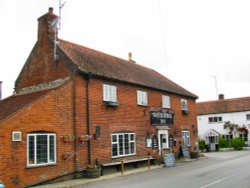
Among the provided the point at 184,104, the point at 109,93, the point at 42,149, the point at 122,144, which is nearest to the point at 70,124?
the point at 42,149

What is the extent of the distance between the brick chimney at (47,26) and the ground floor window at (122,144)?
25.8 feet

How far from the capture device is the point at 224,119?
176 ft

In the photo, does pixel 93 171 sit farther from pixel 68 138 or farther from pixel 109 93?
pixel 109 93

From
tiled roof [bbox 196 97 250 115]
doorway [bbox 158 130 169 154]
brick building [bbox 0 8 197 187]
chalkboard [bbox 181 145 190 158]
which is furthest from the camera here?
tiled roof [bbox 196 97 250 115]

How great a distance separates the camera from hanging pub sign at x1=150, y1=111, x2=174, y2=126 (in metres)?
26.5

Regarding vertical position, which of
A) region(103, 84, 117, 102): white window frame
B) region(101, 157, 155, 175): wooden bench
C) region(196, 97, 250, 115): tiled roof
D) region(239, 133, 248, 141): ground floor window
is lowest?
region(101, 157, 155, 175): wooden bench

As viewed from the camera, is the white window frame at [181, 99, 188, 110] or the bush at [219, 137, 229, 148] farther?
the bush at [219, 137, 229, 148]

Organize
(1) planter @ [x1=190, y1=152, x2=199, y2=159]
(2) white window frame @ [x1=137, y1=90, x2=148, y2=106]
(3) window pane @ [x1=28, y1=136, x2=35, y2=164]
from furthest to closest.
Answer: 1. (1) planter @ [x1=190, y1=152, x2=199, y2=159]
2. (2) white window frame @ [x1=137, y1=90, x2=148, y2=106]
3. (3) window pane @ [x1=28, y1=136, x2=35, y2=164]

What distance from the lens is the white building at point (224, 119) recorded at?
51.6m

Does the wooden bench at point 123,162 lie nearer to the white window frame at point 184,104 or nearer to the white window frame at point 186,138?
the white window frame at point 186,138

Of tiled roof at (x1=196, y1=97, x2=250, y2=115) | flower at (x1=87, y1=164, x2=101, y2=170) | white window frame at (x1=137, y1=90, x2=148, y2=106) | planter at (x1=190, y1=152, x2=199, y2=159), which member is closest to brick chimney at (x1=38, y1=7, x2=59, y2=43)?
white window frame at (x1=137, y1=90, x2=148, y2=106)

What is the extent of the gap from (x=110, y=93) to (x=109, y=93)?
100 millimetres

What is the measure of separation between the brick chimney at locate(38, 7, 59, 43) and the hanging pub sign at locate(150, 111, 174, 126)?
9936mm

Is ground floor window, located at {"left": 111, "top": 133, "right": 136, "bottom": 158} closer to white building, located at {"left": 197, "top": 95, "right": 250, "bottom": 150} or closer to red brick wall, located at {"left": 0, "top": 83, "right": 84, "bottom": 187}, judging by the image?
red brick wall, located at {"left": 0, "top": 83, "right": 84, "bottom": 187}
